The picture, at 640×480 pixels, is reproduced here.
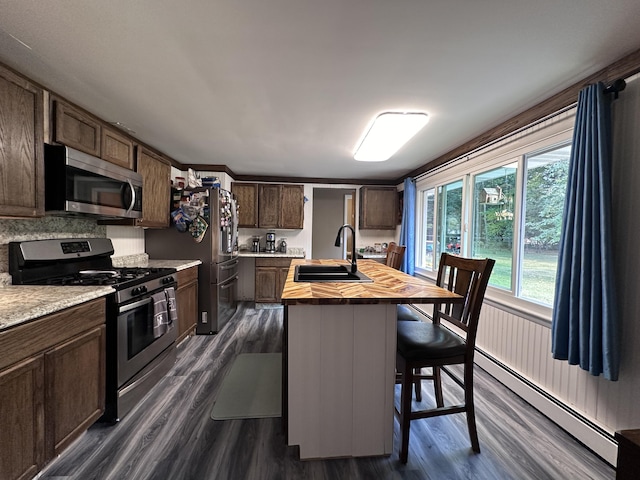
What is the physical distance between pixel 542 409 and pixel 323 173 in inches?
150

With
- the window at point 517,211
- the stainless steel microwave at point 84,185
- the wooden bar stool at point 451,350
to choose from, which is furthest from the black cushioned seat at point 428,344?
the stainless steel microwave at point 84,185

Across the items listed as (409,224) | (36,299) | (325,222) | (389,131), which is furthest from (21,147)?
(325,222)

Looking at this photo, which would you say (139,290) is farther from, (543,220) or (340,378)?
(543,220)

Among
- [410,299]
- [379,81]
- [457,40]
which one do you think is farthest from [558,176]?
[410,299]

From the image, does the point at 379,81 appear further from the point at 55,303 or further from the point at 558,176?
the point at 55,303

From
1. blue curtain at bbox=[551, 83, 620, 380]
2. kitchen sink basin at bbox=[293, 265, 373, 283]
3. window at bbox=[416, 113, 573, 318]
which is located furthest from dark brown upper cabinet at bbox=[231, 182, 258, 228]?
blue curtain at bbox=[551, 83, 620, 380]

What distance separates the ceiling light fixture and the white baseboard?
217 cm

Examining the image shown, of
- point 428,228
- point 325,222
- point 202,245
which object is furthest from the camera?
point 325,222

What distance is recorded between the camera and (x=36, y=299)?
4.62ft

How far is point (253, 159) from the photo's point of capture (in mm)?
3781

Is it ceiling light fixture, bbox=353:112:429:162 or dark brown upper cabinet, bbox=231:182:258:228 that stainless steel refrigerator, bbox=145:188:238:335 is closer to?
dark brown upper cabinet, bbox=231:182:258:228

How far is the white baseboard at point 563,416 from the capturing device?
1.56m

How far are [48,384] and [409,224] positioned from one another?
4.14 meters

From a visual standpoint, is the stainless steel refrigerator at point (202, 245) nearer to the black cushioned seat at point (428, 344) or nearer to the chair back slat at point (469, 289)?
the black cushioned seat at point (428, 344)
